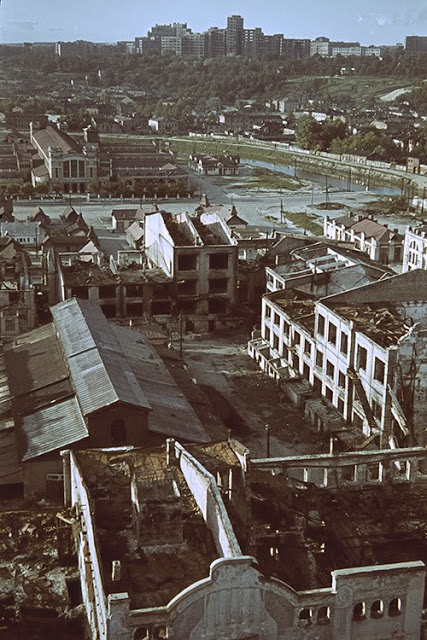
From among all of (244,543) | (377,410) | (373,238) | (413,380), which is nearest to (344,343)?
(377,410)

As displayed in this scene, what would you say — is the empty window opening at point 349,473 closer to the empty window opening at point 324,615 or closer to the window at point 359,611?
the window at point 359,611

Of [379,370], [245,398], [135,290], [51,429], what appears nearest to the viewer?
[51,429]

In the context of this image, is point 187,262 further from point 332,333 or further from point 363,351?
point 363,351

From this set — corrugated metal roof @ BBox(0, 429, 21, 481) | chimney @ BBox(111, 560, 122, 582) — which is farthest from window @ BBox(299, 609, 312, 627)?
corrugated metal roof @ BBox(0, 429, 21, 481)

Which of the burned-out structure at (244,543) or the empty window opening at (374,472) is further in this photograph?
the empty window opening at (374,472)

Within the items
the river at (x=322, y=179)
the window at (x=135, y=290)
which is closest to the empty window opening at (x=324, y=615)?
the window at (x=135, y=290)

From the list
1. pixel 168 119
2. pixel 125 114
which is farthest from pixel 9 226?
pixel 125 114
